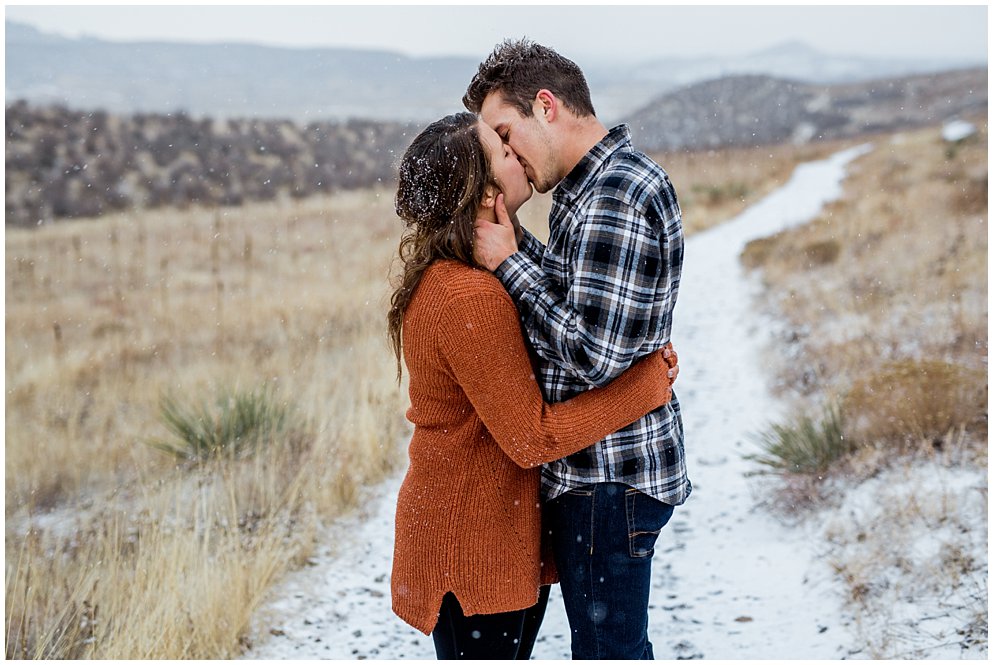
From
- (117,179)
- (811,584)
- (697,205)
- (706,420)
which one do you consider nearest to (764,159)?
(697,205)

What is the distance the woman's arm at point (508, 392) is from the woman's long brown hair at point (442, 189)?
160 mm

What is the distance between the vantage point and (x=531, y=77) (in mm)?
2051

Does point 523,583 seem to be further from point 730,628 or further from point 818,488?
point 818,488

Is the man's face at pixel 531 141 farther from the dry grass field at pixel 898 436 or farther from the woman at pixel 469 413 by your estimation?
the dry grass field at pixel 898 436

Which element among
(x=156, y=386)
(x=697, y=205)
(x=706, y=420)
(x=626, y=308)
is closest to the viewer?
(x=626, y=308)

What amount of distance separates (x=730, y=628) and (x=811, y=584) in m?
0.53

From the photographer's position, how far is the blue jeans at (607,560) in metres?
1.94

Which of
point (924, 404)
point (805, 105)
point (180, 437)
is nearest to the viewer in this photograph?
point (924, 404)

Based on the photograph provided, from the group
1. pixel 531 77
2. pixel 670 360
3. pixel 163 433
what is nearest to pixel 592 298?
pixel 670 360

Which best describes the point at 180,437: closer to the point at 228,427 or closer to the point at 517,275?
the point at 228,427

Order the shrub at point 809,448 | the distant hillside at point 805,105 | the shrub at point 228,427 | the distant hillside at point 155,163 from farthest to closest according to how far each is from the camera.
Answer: the distant hillside at point 805,105
the distant hillside at point 155,163
the shrub at point 228,427
the shrub at point 809,448

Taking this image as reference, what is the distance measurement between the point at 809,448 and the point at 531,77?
11.4ft

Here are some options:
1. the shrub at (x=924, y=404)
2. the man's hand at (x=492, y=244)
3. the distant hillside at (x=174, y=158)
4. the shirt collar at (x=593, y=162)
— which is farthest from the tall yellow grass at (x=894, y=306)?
the man's hand at (x=492, y=244)

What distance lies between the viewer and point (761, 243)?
11.7 metres
